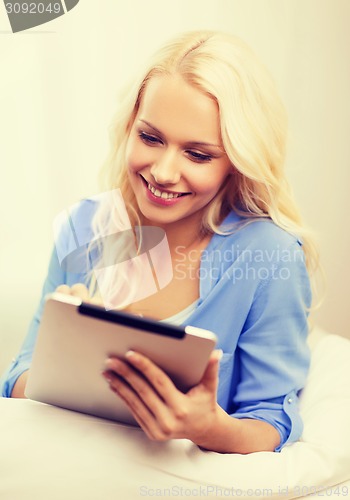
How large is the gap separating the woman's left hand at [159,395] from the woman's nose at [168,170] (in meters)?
0.36

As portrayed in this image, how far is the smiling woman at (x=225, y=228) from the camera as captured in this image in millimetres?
998

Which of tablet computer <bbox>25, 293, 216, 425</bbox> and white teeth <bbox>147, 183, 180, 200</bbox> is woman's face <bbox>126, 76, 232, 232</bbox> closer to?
white teeth <bbox>147, 183, 180, 200</bbox>

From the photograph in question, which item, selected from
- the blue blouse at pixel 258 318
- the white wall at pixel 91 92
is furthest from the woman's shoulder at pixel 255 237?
the white wall at pixel 91 92

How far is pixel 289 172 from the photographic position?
6.07 feet

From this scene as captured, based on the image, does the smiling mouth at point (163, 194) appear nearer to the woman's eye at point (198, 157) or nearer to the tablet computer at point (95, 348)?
the woman's eye at point (198, 157)

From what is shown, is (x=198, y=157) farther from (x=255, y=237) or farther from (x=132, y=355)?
(x=132, y=355)

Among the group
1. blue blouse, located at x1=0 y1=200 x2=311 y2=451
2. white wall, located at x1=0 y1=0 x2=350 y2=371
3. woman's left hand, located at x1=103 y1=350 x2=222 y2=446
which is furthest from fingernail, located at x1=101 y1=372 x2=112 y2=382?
white wall, located at x1=0 y1=0 x2=350 y2=371

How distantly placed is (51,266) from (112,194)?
0.20 m

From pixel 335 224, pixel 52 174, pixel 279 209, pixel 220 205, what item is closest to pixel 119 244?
pixel 220 205

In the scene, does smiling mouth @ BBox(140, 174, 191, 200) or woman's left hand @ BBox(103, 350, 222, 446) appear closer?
woman's left hand @ BBox(103, 350, 222, 446)

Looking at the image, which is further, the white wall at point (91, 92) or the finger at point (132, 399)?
the white wall at point (91, 92)

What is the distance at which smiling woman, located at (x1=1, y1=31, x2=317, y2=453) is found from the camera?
100 centimetres

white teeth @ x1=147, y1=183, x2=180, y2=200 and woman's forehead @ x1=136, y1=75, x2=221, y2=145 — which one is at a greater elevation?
woman's forehead @ x1=136, y1=75, x2=221, y2=145

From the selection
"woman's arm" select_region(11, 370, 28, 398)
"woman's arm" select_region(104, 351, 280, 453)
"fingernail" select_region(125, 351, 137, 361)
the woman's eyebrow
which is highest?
the woman's eyebrow
